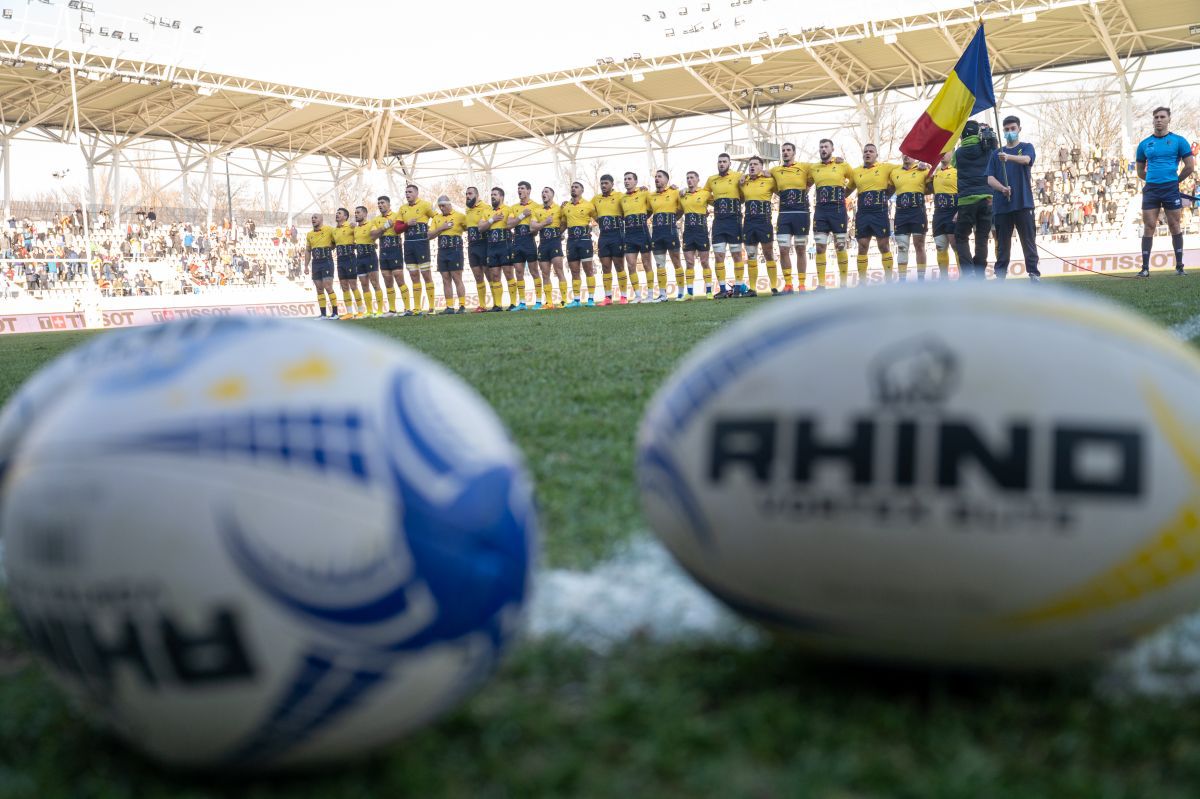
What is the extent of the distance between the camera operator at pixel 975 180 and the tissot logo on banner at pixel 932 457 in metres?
9.84

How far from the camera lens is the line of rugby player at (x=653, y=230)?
1455cm

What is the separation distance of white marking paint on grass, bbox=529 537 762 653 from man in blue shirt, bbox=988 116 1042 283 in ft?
33.5

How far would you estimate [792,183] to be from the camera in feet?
49.8

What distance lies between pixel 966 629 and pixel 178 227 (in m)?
37.1

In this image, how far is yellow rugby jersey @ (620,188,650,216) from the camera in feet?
56.3

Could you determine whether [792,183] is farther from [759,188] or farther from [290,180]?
[290,180]

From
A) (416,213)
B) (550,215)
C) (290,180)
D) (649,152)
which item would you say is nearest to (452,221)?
(416,213)

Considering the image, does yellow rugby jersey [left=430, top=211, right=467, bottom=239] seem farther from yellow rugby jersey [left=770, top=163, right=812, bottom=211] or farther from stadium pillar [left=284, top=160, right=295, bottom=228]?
stadium pillar [left=284, top=160, right=295, bottom=228]

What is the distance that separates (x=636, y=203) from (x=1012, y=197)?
659cm

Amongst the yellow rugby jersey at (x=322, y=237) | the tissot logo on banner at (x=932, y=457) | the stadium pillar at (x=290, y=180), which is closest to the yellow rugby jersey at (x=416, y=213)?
the yellow rugby jersey at (x=322, y=237)

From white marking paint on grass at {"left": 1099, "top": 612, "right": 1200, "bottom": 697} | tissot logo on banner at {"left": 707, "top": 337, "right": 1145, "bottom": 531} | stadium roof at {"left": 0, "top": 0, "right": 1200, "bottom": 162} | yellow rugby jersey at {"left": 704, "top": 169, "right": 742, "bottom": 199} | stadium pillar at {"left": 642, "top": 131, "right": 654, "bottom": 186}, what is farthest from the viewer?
stadium pillar at {"left": 642, "top": 131, "right": 654, "bottom": 186}

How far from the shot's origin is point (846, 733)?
1.53 m

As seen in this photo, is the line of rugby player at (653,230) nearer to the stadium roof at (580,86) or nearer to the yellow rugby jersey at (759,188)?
the yellow rugby jersey at (759,188)

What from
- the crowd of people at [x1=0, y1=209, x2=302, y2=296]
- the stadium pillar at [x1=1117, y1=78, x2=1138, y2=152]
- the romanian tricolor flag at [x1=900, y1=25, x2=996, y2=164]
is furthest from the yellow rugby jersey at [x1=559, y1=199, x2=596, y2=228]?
the stadium pillar at [x1=1117, y1=78, x2=1138, y2=152]
